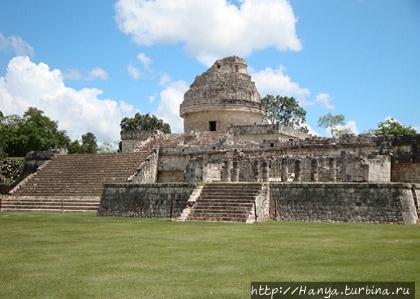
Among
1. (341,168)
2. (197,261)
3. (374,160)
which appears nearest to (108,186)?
(341,168)

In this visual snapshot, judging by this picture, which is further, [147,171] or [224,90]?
[224,90]

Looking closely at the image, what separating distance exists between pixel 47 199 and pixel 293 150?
415 inches

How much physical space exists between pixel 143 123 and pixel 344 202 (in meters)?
Answer: 46.8

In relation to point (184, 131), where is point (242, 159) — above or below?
below

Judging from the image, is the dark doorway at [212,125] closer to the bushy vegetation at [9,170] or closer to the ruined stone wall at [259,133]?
the ruined stone wall at [259,133]

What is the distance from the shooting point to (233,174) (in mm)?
20000

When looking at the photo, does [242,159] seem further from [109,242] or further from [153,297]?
[153,297]

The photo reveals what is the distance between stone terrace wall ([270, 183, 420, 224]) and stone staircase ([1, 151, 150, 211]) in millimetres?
8307

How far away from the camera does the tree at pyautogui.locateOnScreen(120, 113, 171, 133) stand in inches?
2383

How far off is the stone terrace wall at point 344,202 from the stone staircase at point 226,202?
0.82 meters

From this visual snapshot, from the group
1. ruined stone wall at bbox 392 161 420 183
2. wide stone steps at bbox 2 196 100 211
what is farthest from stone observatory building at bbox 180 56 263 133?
ruined stone wall at bbox 392 161 420 183

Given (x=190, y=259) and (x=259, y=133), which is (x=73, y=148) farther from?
(x=190, y=259)

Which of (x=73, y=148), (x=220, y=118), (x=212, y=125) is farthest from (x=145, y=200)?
(x=73, y=148)

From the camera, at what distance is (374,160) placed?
20.0m
